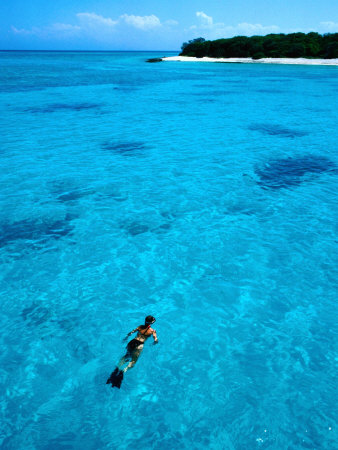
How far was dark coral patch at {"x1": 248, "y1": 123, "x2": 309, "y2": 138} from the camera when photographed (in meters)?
24.5

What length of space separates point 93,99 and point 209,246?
111ft

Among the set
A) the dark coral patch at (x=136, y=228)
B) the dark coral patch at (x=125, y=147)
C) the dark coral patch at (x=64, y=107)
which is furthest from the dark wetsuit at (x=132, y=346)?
the dark coral patch at (x=64, y=107)

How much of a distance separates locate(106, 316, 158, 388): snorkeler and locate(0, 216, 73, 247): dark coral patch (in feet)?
18.8

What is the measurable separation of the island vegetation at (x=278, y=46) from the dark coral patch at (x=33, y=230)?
122298 mm

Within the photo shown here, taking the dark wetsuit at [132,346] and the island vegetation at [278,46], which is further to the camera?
the island vegetation at [278,46]

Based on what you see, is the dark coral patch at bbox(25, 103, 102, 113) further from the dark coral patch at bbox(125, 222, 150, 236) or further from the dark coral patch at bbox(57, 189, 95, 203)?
the dark coral patch at bbox(125, 222, 150, 236)

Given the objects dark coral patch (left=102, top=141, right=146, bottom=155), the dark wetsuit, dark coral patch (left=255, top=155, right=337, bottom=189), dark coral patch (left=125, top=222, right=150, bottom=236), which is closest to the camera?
the dark wetsuit

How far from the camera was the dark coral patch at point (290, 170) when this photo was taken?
51.9 ft

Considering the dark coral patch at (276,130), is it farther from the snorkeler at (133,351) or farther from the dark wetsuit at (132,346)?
the dark wetsuit at (132,346)

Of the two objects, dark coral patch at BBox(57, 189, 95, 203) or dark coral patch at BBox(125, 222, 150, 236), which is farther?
dark coral patch at BBox(57, 189, 95, 203)

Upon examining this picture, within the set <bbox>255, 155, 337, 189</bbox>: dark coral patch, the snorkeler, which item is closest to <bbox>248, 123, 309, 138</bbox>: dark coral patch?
<bbox>255, 155, 337, 189</bbox>: dark coral patch

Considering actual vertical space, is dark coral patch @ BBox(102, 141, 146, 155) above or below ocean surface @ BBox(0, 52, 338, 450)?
above

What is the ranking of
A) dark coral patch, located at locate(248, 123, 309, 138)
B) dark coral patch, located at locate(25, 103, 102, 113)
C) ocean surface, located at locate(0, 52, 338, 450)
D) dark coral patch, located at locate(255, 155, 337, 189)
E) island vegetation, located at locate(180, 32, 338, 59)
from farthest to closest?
island vegetation, located at locate(180, 32, 338, 59), dark coral patch, located at locate(25, 103, 102, 113), dark coral patch, located at locate(248, 123, 309, 138), dark coral patch, located at locate(255, 155, 337, 189), ocean surface, located at locate(0, 52, 338, 450)

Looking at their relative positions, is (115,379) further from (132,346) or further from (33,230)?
(33,230)
